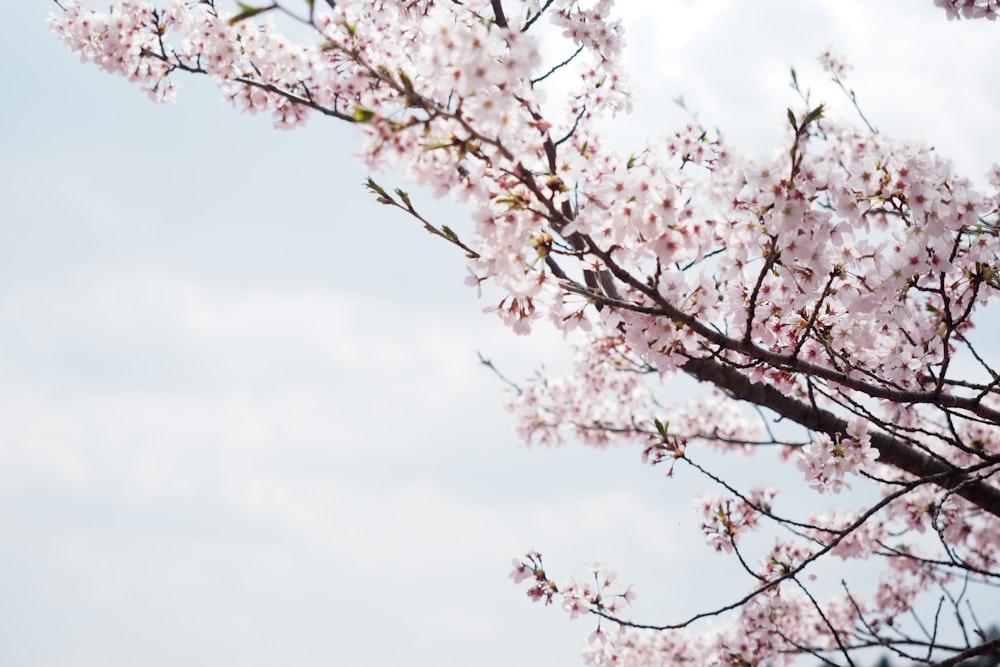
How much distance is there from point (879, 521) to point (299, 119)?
6.80m

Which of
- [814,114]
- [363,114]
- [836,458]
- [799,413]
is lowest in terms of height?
[363,114]

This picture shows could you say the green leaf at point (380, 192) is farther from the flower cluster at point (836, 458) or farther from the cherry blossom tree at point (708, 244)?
the flower cluster at point (836, 458)

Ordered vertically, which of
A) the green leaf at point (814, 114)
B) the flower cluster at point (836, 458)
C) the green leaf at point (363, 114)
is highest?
the green leaf at point (814, 114)

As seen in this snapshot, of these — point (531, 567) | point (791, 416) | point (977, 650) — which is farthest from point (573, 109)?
point (977, 650)

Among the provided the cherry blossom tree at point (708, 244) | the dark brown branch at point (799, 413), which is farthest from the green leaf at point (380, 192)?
the dark brown branch at point (799, 413)

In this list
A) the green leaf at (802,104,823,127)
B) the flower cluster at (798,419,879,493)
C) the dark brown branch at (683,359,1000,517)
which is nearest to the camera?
the green leaf at (802,104,823,127)

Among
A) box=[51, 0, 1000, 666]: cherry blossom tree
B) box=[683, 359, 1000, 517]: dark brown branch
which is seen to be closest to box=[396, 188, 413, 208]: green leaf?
box=[51, 0, 1000, 666]: cherry blossom tree

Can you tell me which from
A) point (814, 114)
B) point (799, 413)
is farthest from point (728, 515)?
point (814, 114)

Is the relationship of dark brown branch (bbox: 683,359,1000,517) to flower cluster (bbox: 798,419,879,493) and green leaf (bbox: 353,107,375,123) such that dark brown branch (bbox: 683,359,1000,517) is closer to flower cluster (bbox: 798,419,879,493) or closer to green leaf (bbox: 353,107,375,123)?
flower cluster (bbox: 798,419,879,493)

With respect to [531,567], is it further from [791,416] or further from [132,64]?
[132,64]

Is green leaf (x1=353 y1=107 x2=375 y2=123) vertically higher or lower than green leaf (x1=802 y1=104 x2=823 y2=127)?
lower

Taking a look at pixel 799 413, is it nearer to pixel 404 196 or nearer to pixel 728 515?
pixel 728 515

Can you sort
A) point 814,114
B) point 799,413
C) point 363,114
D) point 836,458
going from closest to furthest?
1. point 363,114
2. point 814,114
3. point 836,458
4. point 799,413

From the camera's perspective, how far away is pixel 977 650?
3922 millimetres
